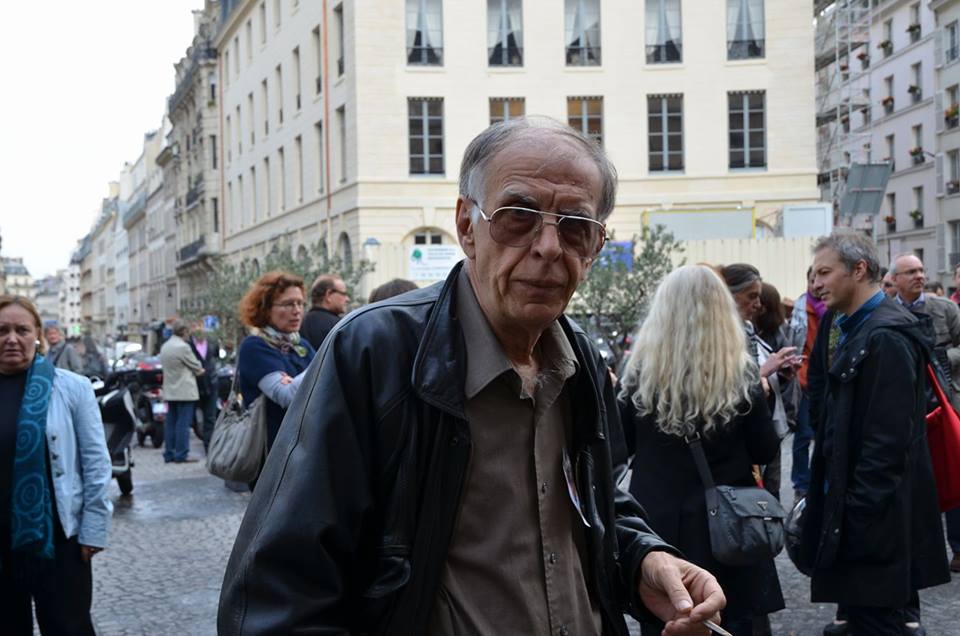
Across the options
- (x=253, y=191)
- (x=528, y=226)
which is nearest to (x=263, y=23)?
(x=253, y=191)

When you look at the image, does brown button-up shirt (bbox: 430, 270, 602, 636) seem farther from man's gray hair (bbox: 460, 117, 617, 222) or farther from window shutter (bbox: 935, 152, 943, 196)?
window shutter (bbox: 935, 152, 943, 196)

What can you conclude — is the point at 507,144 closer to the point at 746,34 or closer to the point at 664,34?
the point at 664,34

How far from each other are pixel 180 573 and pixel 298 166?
31.2 meters

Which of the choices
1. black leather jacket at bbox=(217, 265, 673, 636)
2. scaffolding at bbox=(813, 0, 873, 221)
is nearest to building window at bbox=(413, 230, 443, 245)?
scaffolding at bbox=(813, 0, 873, 221)

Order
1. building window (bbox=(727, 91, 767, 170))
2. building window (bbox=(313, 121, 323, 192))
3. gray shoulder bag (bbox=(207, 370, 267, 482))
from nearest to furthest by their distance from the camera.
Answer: gray shoulder bag (bbox=(207, 370, 267, 482)), building window (bbox=(727, 91, 767, 170)), building window (bbox=(313, 121, 323, 192))

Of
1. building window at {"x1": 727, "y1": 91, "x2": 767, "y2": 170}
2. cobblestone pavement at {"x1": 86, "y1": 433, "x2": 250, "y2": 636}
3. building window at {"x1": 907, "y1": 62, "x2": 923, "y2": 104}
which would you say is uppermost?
building window at {"x1": 907, "y1": 62, "x2": 923, "y2": 104}

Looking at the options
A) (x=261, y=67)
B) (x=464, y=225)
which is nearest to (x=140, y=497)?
(x=464, y=225)

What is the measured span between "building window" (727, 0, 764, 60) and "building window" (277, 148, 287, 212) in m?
17.0

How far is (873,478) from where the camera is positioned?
4398 mm

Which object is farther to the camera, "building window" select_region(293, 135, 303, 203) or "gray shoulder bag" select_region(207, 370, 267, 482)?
"building window" select_region(293, 135, 303, 203)

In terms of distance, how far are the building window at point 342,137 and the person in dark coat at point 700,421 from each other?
94.8ft

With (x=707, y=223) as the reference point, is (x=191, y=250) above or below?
above

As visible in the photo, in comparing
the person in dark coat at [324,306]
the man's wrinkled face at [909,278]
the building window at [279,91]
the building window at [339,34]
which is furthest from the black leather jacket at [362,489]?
the building window at [279,91]

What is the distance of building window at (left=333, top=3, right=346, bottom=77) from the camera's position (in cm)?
3247
